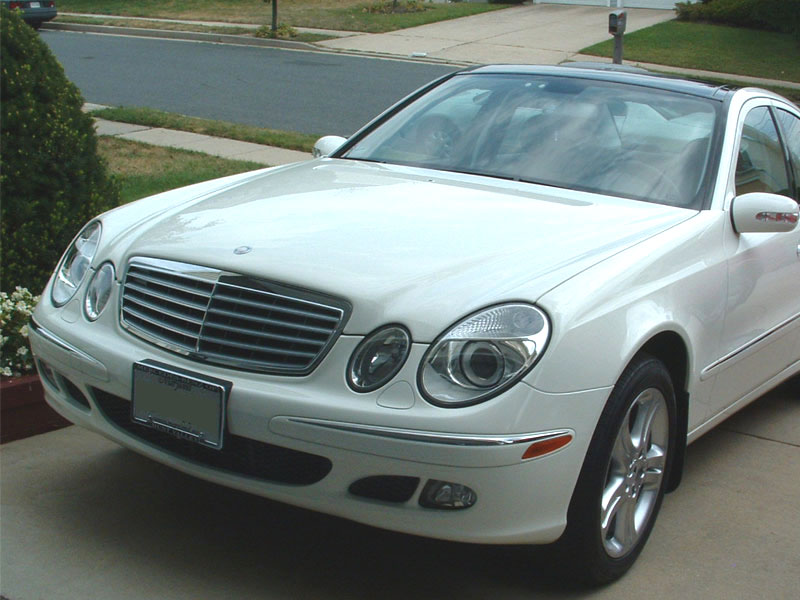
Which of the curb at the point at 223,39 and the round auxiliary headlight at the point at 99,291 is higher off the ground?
the round auxiliary headlight at the point at 99,291

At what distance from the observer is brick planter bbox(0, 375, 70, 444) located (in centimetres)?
432

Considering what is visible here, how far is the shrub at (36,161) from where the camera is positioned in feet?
16.3

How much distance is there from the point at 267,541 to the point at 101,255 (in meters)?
1.11

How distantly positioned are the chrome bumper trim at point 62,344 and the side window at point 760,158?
2.49 meters

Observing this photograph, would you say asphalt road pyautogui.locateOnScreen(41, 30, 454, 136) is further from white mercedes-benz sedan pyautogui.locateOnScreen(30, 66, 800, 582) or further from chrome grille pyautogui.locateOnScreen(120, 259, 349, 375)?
chrome grille pyautogui.locateOnScreen(120, 259, 349, 375)

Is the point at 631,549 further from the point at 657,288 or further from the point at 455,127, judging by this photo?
the point at 455,127

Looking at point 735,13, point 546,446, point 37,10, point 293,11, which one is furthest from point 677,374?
point 293,11

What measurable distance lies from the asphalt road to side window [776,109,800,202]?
23.5ft

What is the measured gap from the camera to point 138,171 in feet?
28.6

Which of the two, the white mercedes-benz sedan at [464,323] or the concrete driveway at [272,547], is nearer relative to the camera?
the white mercedes-benz sedan at [464,323]

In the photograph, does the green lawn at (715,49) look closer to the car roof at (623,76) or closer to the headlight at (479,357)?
the car roof at (623,76)

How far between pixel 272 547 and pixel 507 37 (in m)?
18.8

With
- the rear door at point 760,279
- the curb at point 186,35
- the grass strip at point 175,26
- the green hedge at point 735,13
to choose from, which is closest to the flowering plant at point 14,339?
the rear door at point 760,279

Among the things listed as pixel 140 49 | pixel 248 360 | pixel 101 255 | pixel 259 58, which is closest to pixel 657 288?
pixel 248 360
